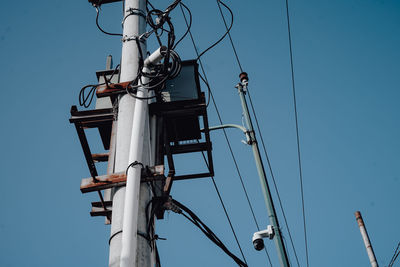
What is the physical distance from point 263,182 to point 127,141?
11.0 ft

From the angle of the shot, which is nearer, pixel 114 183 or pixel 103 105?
pixel 114 183

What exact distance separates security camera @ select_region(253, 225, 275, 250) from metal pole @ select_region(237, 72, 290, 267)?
0.08 metres

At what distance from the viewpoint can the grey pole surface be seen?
138 inches

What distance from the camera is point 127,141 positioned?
14.0 ft

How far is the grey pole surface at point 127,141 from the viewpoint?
351 centimetres

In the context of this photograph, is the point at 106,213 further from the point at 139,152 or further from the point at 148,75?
the point at 148,75

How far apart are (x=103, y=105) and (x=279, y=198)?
5.97m

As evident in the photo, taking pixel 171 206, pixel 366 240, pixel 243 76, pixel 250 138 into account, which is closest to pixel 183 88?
pixel 250 138

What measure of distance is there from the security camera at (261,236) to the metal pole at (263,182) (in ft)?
0.25

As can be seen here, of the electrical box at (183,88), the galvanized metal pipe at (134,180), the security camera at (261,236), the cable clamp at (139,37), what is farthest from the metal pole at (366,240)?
the galvanized metal pipe at (134,180)

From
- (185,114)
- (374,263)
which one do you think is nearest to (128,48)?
(185,114)

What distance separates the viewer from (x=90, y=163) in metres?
5.50

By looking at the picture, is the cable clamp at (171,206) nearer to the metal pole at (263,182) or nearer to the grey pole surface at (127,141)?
the grey pole surface at (127,141)

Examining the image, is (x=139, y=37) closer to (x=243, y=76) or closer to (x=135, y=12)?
(x=135, y=12)
